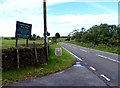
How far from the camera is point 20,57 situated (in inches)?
634

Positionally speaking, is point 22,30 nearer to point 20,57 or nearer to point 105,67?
point 20,57

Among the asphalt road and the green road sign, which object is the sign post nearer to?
the green road sign

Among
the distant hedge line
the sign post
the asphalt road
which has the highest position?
the sign post

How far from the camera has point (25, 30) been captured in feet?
65.5

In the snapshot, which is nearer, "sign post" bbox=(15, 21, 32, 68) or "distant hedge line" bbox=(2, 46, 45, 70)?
"distant hedge line" bbox=(2, 46, 45, 70)

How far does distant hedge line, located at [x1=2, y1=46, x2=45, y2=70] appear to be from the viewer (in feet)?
48.6

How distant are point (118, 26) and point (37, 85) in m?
59.4

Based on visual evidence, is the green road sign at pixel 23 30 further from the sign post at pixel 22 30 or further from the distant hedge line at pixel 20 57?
the distant hedge line at pixel 20 57

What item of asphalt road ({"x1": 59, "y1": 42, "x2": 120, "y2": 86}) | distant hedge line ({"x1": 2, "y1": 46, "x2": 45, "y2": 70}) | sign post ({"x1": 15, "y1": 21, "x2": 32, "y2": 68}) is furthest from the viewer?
sign post ({"x1": 15, "y1": 21, "x2": 32, "y2": 68})

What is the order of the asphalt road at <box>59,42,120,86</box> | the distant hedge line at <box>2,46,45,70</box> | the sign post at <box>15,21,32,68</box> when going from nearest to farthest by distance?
1. the asphalt road at <box>59,42,120,86</box>
2. the distant hedge line at <box>2,46,45,70</box>
3. the sign post at <box>15,21,32,68</box>

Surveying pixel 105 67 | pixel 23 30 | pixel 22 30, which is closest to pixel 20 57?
pixel 22 30

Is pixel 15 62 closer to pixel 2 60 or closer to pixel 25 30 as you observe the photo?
pixel 2 60

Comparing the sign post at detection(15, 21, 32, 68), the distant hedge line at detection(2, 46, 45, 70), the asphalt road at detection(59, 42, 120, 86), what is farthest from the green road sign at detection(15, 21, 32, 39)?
the asphalt road at detection(59, 42, 120, 86)

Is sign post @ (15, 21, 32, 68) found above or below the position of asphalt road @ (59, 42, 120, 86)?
above
